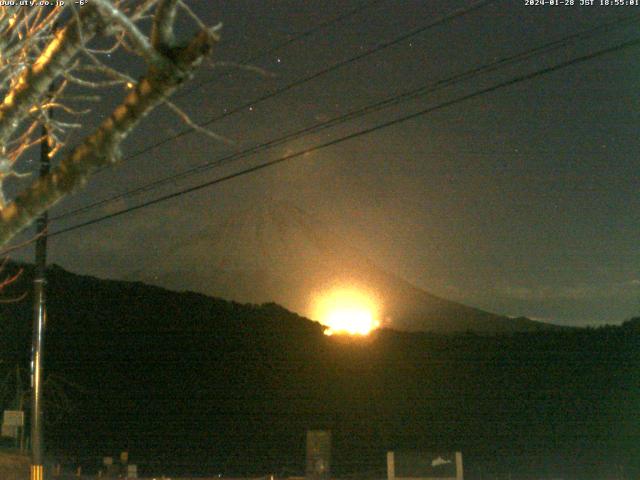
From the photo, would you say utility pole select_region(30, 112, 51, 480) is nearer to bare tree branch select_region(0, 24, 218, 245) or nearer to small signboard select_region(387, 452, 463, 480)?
small signboard select_region(387, 452, 463, 480)

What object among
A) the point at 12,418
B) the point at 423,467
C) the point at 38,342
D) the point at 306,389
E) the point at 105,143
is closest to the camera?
the point at 105,143

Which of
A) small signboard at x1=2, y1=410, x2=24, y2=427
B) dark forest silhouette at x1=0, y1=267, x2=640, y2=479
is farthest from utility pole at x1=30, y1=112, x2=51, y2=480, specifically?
dark forest silhouette at x1=0, y1=267, x2=640, y2=479

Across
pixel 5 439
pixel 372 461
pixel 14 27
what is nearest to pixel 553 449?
pixel 372 461

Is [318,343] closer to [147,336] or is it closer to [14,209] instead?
[147,336]

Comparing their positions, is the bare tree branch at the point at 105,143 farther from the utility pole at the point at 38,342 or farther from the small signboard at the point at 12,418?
the small signboard at the point at 12,418

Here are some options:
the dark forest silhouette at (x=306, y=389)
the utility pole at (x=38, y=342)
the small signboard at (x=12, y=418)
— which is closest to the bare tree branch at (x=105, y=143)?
the utility pole at (x=38, y=342)

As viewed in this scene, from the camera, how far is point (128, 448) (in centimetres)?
4638

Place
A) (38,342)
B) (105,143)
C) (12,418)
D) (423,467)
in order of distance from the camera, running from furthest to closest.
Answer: (12,418)
(38,342)
(423,467)
(105,143)

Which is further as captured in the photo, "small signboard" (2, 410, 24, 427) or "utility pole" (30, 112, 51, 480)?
"small signboard" (2, 410, 24, 427)

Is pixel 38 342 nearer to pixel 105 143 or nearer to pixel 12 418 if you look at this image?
pixel 12 418

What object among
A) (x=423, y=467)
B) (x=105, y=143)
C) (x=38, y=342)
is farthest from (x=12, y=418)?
(x=105, y=143)

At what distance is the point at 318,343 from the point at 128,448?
55.0 feet

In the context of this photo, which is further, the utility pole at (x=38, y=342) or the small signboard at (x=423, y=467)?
the utility pole at (x=38, y=342)

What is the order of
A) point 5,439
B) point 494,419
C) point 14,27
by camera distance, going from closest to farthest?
point 14,27 < point 5,439 < point 494,419
